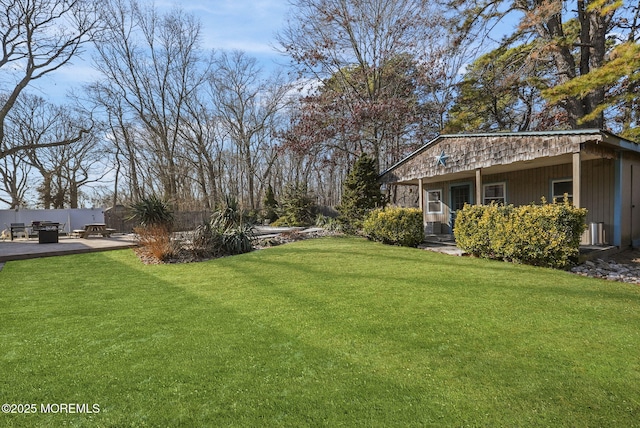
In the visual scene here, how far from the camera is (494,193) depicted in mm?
10664

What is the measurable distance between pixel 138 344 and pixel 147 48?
23670 millimetres

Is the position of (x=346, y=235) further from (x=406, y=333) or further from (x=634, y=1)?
(x=634, y=1)

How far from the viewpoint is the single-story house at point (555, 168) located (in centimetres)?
692

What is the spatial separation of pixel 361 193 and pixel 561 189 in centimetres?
632

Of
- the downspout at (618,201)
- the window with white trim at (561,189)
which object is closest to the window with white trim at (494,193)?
the window with white trim at (561,189)

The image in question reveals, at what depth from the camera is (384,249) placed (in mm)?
8539

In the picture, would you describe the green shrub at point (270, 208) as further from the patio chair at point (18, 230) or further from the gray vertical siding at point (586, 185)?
the gray vertical siding at point (586, 185)

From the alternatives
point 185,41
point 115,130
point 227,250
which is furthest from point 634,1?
point 115,130

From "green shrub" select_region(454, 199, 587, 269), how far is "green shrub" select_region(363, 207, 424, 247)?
73.0 inches

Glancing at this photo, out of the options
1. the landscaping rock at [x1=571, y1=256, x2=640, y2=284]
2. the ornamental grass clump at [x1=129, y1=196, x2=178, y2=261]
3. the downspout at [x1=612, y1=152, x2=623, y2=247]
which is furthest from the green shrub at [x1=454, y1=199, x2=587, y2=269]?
the ornamental grass clump at [x1=129, y1=196, x2=178, y2=261]

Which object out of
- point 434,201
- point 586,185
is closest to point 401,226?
point 434,201

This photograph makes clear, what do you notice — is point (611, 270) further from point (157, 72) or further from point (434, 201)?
point (157, 72)

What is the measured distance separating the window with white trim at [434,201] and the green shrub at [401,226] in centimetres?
352

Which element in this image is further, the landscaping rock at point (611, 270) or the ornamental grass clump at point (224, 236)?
the ornamental grass clump at point (224, 236)
